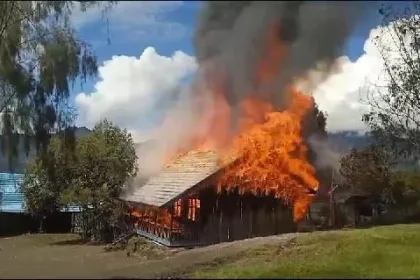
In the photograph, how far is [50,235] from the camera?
4184 cm

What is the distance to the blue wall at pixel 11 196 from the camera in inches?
1792

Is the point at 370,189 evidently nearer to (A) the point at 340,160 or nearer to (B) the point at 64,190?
(A) the point at 340,160

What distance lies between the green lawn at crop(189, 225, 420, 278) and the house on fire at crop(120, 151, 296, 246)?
4.24 metres

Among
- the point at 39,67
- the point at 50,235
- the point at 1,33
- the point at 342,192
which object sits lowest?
the point at 50,235

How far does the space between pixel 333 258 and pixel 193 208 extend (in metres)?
9.53

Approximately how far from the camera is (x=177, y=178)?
28.3m

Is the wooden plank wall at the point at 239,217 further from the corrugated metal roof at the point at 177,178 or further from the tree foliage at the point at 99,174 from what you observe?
the tree foliage at the point at 99,174

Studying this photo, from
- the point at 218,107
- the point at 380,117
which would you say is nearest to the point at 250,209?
the point at 218,107

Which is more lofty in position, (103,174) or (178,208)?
(103,174)

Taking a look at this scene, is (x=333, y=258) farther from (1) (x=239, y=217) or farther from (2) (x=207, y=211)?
(2) (x=207, y=211)

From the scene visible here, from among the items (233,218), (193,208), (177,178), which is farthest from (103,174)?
(233,218)

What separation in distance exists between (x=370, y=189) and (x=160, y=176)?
50.6 ft

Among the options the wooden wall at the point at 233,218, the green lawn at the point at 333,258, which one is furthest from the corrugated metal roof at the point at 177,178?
the green lawn at the point at 333,258

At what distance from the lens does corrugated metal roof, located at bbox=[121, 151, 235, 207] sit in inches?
1024
